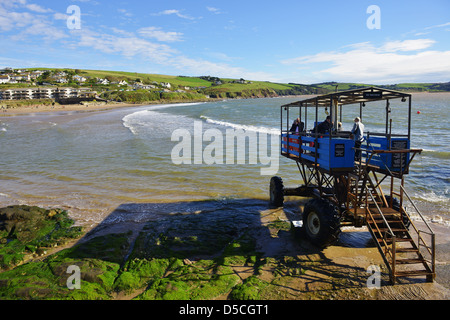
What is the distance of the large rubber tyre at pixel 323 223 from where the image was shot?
7359mm

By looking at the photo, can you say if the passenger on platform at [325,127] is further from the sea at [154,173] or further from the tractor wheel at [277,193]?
the sea at [154,173]

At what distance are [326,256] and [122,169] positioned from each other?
13.3 metres

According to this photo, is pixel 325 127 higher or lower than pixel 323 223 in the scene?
higher

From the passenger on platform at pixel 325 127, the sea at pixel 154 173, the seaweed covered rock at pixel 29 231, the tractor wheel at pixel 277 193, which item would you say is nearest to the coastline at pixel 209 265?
the seaweed covered rock at pixel 29 231

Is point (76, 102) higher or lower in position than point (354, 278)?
higher

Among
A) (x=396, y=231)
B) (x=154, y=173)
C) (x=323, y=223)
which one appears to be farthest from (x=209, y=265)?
(x=154, y=173)

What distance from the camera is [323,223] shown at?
7.41 meters

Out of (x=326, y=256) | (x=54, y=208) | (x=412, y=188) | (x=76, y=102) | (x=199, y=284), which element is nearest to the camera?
(x=199, y=284)

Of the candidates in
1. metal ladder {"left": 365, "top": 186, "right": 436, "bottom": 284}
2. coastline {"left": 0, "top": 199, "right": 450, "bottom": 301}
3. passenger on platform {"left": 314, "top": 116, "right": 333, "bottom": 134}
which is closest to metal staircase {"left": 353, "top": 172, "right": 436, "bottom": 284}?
metal ladder {"left": 365, "top": 186, "right": 436, "bottom": 284}

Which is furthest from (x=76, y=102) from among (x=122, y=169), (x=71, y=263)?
(x=71, y=263)

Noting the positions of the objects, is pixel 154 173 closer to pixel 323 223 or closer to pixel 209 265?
pixel 209 265

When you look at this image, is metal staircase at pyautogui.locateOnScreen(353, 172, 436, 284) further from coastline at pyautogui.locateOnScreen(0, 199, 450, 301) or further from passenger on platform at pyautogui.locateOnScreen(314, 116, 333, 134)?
passenger on platform at pyautogui.locateOnScreen(314, 116, 333, 134)
